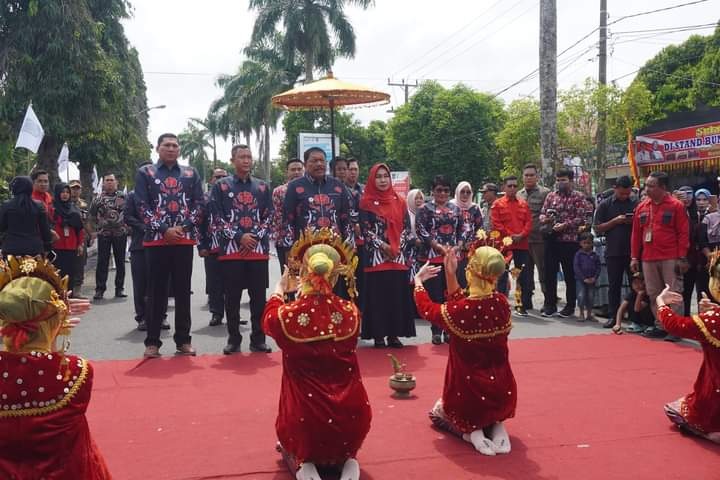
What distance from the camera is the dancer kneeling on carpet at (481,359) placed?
3.79 metres

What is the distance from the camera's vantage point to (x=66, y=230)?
28.6 ft

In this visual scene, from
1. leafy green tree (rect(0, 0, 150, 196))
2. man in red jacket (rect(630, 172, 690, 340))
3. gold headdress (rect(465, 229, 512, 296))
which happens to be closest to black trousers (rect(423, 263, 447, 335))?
man in red jacket (rect(630, 172, 690, 340))

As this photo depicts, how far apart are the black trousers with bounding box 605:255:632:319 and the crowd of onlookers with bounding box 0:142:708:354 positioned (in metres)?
0.02

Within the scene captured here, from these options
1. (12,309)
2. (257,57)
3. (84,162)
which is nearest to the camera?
A: (12,309)

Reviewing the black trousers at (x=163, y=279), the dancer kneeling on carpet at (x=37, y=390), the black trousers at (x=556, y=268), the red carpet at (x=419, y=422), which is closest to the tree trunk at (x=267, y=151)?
the black trousers at (x=556, y=268)

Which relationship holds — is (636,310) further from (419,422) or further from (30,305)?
(30,305)

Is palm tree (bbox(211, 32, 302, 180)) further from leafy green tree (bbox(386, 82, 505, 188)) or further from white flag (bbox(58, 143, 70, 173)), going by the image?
white flag (bbox(58, 143, 70, 173))

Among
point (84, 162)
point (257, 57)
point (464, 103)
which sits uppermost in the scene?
point (257, 57)

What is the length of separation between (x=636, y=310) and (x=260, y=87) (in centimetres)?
2555

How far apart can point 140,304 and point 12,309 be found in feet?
16.6

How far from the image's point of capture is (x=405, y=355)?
6215 mm

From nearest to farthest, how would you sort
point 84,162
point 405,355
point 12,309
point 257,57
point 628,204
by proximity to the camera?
point 12,309, point 405,355, point 628,204, point 84,162, point 257,57

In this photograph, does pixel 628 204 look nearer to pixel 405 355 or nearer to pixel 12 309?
pixel 405 355

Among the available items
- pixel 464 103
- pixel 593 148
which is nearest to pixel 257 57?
pixel 464 103
